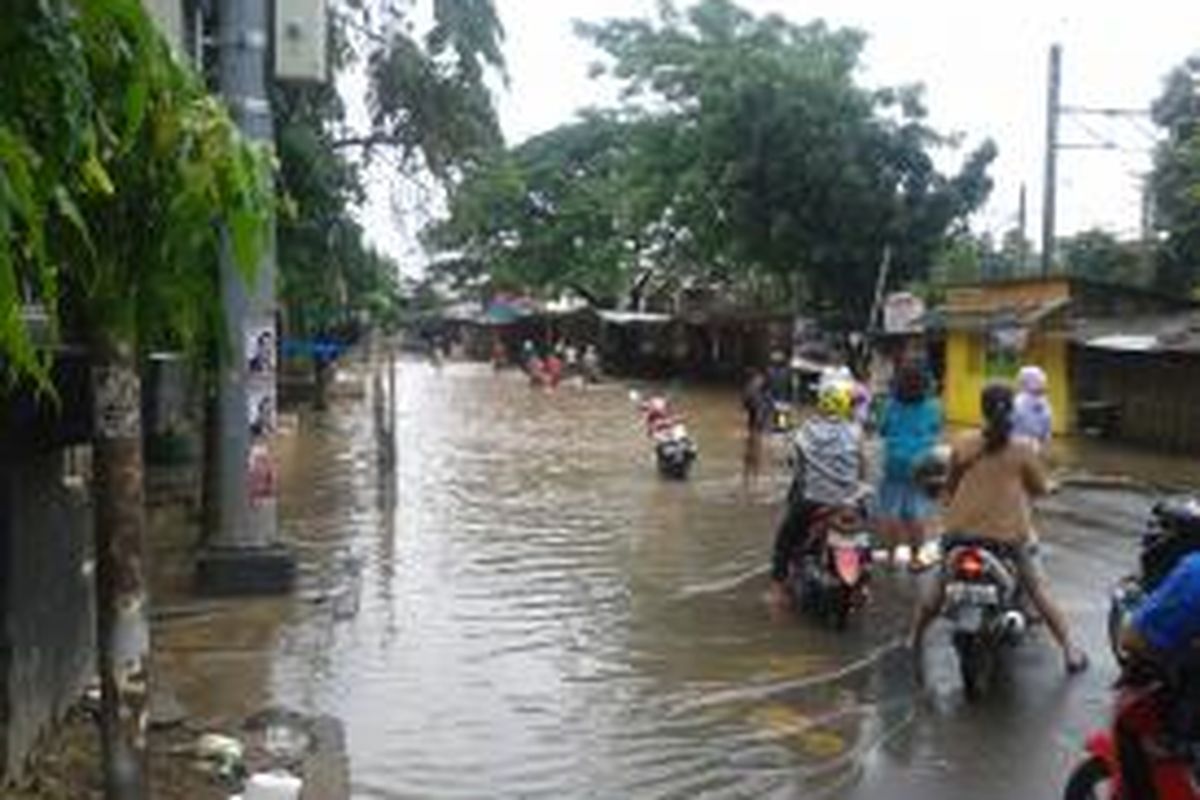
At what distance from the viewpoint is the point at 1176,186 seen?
40188 millimetres

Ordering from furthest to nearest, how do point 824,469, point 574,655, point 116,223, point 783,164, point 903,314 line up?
1. point 783,164
2. point 903,314
3. point 824,469
4. point 574,655
5. point 116,223

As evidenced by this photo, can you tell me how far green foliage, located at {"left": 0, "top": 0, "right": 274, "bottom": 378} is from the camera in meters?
3.36

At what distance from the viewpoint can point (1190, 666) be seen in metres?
5.91

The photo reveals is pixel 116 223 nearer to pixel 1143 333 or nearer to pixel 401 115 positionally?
pixel 401 115

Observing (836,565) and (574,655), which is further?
(836,565)

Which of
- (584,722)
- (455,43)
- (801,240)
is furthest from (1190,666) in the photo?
(801,240)

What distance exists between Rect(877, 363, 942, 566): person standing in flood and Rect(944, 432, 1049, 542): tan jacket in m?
3.66

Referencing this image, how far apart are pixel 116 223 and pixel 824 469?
849 centimetres

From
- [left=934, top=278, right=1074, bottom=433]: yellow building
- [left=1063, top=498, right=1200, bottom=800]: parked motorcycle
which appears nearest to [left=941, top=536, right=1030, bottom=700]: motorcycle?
[left=1063, top=498, right=1200, bottom=800]: parked motorcycle

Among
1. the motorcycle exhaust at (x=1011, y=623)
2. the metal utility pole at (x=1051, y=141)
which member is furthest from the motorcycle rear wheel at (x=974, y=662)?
the metal utility pole at (x=1051, y=141)

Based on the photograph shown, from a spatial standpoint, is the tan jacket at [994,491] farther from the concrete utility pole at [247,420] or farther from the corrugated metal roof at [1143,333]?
the corrugated metal roof at [1143,333]

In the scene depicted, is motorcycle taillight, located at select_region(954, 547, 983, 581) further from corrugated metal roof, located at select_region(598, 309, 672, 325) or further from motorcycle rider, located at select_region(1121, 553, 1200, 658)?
corrugated metal roof, located at select_region(598, 309, 672, 325)

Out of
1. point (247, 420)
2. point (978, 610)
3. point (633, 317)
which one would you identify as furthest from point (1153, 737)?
point (633, 317)

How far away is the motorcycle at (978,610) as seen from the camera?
1021cm
